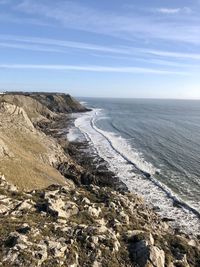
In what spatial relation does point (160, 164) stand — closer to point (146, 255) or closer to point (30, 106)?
point (146, 255)

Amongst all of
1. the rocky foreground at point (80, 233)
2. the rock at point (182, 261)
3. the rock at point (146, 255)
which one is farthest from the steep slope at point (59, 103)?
the rock at point (146, 255)

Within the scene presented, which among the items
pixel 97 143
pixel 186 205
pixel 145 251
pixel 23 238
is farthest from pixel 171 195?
pixel 97 143

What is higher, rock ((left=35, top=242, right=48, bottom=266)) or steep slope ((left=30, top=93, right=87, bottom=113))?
rock ((left=35, top=242, right=48, bottom=266))

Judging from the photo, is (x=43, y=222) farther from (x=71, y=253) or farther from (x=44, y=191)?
(x=44, y=191)

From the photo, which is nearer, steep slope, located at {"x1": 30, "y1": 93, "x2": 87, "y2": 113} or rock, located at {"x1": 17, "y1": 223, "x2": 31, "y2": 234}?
rock, located at {"x1": 17, "y1": 223, "x2": 31, "y2": 234}

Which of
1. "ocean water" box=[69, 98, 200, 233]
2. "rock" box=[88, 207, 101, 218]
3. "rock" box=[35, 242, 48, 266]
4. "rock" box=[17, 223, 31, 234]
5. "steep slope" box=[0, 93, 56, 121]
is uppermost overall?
"rock" box=[17, 223, 31, 234]

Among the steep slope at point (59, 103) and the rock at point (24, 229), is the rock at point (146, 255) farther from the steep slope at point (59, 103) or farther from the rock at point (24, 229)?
the steep slope at point (59, 103)

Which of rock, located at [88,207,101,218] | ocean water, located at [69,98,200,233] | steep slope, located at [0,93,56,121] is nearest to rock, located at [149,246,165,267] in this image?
rock, located at [88,207,101,218]

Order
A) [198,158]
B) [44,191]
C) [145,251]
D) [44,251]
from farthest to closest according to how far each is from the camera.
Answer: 1. [198,158]
2. [44,191]
3. [145,251]
4. [44,251]

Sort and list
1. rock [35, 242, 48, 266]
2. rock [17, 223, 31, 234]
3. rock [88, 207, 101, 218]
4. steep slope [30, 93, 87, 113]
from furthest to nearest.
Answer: steep slope [30, 93, 87, 113] → rock [88, 207, 101, 218] → rock [17, 223, 31, 234] → rock [35, 242, 48, 266]

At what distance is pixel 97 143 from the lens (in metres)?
81.6

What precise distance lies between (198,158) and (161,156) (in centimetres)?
622

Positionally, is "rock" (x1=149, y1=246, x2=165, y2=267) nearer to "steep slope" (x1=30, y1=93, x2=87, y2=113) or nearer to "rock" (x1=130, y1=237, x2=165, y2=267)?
"rock" (x1=130, y1=237, x2=165, y2=267)

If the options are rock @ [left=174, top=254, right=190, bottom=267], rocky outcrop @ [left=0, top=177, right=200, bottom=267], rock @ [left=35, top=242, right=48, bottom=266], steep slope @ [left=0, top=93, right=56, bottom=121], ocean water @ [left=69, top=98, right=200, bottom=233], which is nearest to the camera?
rock @ [left=35, top=242, right=48, bottom=266]
